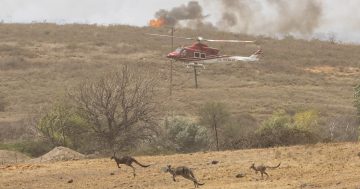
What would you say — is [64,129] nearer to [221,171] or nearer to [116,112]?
[116,112]

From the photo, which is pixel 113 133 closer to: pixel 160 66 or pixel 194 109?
pixel 194 109

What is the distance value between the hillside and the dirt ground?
3324cm

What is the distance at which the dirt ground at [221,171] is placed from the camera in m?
17.5

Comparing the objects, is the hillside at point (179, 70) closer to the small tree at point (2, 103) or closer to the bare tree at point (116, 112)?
the small tree at point (2, 103)

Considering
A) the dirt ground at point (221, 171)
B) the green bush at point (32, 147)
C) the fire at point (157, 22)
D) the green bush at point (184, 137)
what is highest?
the fire at point (157, 22)

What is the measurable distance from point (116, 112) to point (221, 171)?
1963cm

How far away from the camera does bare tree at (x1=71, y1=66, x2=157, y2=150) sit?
36.8m

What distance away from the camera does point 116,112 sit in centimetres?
3919

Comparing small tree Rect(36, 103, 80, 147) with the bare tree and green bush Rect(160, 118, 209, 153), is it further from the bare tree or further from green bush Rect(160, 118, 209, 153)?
green bush Rect(160, 118, 209, 153)

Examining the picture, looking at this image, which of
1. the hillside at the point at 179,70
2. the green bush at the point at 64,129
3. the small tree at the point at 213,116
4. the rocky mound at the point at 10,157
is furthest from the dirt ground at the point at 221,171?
the hillside at the point at 179,70

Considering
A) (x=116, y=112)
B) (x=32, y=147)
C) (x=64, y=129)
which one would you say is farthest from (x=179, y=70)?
(x=32, y=147)

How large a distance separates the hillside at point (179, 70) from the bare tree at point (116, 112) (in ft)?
60.1

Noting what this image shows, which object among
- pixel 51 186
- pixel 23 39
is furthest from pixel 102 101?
pixel 23 39

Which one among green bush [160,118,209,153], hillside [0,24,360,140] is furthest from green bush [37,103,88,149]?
hillside [0,24,360,140]
